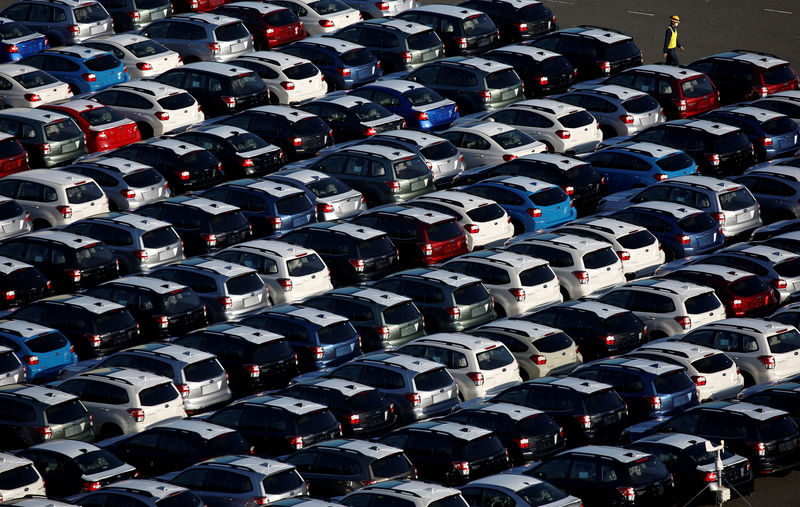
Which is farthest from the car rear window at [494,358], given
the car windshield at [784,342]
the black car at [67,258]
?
the black car at [67,258]

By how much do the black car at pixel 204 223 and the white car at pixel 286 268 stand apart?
1442mm

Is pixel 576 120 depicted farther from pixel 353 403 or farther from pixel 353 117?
pixel 353 403

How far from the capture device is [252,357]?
1232 inches

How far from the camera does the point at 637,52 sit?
156 feet

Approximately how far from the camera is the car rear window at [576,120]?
139ft

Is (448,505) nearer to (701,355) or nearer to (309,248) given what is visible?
(701,355)

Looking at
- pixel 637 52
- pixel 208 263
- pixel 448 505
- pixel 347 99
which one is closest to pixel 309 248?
pixel 208 263

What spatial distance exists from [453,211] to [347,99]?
683 centimetres

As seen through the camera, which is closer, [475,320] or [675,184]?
[475,320]

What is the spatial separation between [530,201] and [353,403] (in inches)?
390

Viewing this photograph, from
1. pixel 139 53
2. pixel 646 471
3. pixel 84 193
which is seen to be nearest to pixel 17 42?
pixel 139 53

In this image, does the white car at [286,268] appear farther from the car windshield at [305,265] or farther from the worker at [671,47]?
the worker at [671,47]

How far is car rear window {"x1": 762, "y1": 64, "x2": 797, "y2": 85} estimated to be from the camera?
151ft

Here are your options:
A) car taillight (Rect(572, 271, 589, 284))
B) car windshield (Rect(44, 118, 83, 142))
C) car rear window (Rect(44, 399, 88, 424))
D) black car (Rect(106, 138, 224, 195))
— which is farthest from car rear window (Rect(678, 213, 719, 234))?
car rear window (Rect(44, 399, 88, 424))
